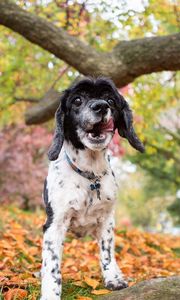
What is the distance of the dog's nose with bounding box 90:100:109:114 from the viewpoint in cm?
322

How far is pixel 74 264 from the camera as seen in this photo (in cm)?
544

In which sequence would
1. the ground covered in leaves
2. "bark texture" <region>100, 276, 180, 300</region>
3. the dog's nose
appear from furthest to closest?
the ground covered in leaves < the dog's nose < "bark texture" <region>100, 276, 180, 300</region>

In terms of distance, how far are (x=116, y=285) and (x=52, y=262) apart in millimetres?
672

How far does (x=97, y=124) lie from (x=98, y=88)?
31cm

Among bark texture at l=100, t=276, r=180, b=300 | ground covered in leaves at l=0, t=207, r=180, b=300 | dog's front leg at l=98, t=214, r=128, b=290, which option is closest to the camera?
bark texture at l=100, t=276, r=180, b=300

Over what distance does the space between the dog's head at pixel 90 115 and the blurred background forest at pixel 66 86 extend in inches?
31.8

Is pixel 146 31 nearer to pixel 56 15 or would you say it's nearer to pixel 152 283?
pixel 56 15

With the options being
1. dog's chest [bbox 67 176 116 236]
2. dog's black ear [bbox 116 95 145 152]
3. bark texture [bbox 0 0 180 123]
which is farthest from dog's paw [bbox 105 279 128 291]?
bark texture [bbox 0 0 180 123]

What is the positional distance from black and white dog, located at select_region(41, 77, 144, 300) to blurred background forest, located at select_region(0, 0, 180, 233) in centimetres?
59

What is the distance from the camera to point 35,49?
Result: 9.56 metres

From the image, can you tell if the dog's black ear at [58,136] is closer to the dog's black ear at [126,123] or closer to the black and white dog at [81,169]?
the black and white dog at [81,169]

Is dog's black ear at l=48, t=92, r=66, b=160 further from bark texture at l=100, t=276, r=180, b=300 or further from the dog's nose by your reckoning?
bark texture at l=100, t=276, r=180, b=300

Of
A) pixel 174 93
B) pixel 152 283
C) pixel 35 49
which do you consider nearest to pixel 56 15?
pixel 35 49

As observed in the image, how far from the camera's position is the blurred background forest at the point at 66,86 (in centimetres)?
811
